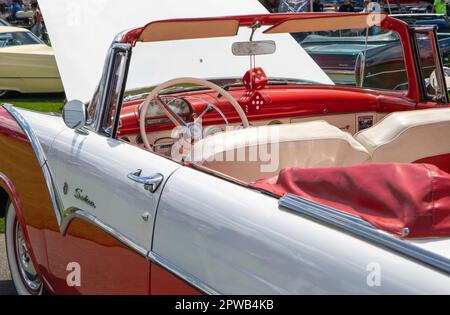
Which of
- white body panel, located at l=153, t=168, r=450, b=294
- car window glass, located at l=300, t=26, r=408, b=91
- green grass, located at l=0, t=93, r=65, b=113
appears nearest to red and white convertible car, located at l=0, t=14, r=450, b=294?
white body panel, located at l=153, t=168, r=450, b=294

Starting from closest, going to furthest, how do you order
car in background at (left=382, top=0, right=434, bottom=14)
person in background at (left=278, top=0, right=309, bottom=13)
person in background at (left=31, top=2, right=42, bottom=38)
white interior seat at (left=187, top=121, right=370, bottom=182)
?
white interior seat at (left=187, top=121, right=370, bottom=182) < person in background at (left=278, top=0, right=309, bottom=13) < person in background at (left=31, top=2, right=42, bottom=38) < car in background at (left=382, top=0, right=434, bottom=14)

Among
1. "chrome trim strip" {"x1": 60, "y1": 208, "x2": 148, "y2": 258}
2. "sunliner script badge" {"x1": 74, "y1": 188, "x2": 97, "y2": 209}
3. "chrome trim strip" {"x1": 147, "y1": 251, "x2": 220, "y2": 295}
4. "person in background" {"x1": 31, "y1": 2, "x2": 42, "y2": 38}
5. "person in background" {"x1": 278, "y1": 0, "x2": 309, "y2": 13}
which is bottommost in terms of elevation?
"person in background" {"x1": 31, "y1": 2, "x2": 42, "y2": 38}

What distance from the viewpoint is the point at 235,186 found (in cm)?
200

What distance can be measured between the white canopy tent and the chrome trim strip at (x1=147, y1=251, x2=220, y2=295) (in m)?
2.25

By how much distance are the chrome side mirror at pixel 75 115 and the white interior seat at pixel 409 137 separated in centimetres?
116

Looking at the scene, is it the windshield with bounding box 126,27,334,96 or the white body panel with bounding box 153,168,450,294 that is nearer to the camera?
the white body panel with bounding box 153,168,450,294

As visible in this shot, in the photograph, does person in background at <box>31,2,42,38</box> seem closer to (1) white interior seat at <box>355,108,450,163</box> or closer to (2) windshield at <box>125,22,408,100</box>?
(2) windshield at <box>125,22,408,100</box>

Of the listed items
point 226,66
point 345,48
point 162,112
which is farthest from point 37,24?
point 162,112

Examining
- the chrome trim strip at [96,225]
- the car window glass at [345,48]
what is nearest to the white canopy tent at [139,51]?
the chrome trim strip at [96,225]

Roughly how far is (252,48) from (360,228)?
84.4 inches

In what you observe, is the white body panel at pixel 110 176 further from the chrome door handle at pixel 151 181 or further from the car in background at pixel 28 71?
the car in background at pixel 28 71

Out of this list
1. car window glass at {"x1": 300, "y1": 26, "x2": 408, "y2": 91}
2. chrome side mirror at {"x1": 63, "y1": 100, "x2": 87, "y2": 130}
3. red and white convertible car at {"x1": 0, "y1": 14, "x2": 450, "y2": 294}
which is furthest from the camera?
car window glass at {"x1": 300, "y1": 26, "x2": 408, "y2": 91}

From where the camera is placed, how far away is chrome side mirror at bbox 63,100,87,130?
2.77 m
